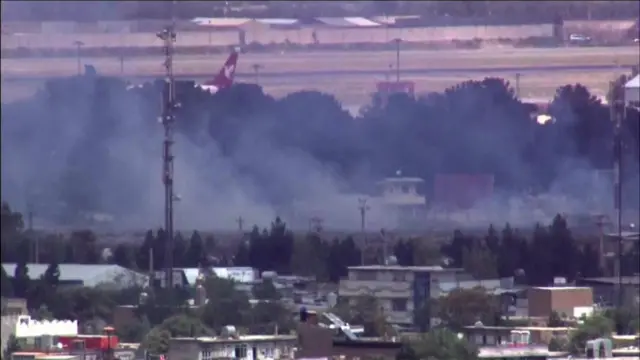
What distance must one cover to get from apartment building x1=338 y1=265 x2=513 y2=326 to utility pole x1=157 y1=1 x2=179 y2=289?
1.38 m

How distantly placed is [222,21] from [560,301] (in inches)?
313

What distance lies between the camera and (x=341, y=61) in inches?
1278

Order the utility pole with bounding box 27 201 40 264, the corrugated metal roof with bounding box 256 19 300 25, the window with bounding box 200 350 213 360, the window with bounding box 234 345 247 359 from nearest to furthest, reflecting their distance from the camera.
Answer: the window with bounding box 200 350 213 360
the window with bounding box 234 345 247 359
the utility pole with bounding box 27 201 40 264
the corrugated metal roof with bounding box 256 19 300 25

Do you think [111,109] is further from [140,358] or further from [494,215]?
[140,358]

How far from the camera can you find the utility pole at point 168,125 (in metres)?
28.7

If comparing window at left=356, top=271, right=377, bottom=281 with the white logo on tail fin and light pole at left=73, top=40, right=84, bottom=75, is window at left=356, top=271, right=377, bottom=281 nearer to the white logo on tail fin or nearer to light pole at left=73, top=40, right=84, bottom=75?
the white logo on tail fin

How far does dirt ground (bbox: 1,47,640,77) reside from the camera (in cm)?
3123

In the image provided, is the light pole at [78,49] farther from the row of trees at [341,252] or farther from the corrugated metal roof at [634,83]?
the corrugated metal roof at [634,83]

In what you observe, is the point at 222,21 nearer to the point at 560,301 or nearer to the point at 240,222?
the point at 240,222

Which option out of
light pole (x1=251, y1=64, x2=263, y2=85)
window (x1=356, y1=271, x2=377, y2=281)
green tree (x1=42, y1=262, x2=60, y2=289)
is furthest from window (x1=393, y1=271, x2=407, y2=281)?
light pole (x1=251, y1=64, x2=263, y2=85)

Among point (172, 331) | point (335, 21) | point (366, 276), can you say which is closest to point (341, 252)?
point (366, 276)

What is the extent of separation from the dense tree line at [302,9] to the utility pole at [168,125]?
0.32 metres

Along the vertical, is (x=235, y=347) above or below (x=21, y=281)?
below

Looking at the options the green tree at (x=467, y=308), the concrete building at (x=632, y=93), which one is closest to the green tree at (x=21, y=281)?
the green tree at (x=467, y=308)
